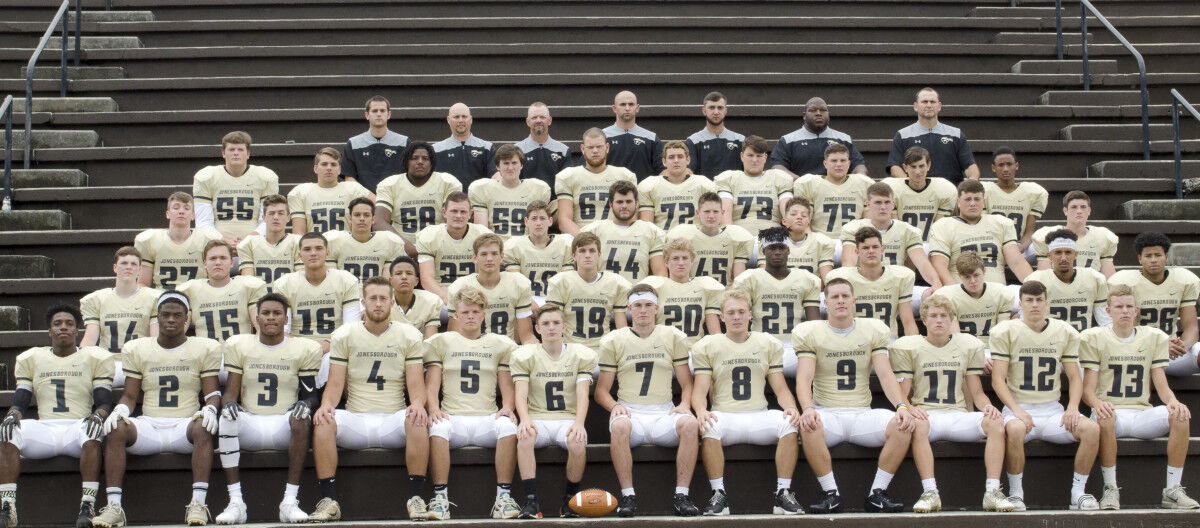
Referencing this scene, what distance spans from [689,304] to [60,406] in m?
3.72

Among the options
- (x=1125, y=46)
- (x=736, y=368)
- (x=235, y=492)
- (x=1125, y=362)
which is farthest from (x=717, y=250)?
(x=1125, y=46)

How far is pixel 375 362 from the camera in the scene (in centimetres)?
700

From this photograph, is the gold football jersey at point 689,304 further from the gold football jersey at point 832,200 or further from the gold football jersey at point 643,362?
the gold football jersey at point 832,200

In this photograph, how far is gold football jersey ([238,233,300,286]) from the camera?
7.95 metres

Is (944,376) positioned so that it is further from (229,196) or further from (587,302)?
(229,196)

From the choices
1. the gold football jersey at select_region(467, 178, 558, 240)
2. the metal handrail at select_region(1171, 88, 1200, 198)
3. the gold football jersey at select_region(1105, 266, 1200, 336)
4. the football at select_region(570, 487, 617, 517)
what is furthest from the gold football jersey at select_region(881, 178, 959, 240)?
the football at select_region(570, 487, 617, 517)

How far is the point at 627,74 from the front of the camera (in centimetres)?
1115

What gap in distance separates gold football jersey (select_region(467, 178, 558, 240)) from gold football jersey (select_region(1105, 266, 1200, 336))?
393cm

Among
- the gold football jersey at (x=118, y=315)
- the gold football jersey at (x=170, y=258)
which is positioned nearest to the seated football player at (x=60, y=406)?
the gold football jersey at (x=118, y=315)

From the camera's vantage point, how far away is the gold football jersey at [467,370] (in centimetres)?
704

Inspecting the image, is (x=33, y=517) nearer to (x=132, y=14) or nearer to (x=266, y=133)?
(x=266, y=133)

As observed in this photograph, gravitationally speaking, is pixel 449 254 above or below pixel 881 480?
above

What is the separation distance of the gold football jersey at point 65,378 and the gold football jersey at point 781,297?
381 centimetres

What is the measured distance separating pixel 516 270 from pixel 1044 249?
358 centimetres
